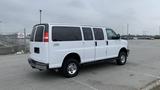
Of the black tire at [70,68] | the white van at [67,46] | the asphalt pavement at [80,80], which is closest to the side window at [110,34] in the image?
the white van at [67,46]

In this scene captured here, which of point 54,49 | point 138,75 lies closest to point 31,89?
point 54,49

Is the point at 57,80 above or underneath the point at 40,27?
underneath

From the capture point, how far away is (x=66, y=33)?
23.9ft

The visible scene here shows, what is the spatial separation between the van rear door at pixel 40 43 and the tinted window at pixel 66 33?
32 centimetres

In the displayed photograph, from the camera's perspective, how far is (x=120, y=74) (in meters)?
8.01

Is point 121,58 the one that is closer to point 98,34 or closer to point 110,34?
point 110,34

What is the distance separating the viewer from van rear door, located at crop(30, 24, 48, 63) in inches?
266

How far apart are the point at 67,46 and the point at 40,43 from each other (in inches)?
40.0

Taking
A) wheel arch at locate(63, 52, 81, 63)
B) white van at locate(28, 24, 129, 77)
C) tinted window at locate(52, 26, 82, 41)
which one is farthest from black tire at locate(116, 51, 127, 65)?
tinted window at locate(52, 26, 82, 41)

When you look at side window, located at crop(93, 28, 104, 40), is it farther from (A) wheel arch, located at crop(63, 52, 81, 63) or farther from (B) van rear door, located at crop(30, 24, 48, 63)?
(B) van rear door, located at crop(30, 24, 48, 63)

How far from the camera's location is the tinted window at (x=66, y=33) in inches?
272

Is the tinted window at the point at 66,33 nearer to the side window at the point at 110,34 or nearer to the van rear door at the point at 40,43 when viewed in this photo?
the van rear door at the point at 40,43

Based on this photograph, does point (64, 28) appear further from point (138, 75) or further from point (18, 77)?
point (138, 75)

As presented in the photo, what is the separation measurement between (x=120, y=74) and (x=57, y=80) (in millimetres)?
2733
